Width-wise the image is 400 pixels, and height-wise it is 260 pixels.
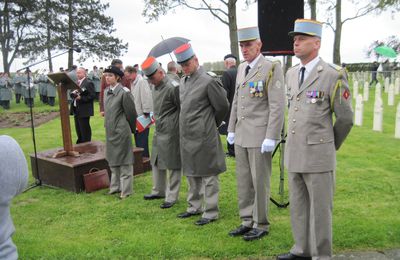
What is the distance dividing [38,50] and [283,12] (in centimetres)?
3341

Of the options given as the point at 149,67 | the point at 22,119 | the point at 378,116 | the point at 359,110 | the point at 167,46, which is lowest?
the point at 22,119

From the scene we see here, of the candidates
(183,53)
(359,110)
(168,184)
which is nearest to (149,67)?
(183,53)

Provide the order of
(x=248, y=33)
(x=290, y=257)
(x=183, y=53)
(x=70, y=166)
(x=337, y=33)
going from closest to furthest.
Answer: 1. (x=290, y=257)
2. (x=248, y=33)
3. (x=183, y=53)
4. (x=70, y=166)
5. (x=337, y=33)

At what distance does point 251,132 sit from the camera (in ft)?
15.0

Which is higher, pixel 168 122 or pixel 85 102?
pixel 85 102

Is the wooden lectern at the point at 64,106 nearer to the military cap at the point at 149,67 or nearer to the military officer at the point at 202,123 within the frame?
the military cap at the point at 149,67

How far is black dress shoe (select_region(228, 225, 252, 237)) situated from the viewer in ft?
15.8

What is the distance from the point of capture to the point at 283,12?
546 cm

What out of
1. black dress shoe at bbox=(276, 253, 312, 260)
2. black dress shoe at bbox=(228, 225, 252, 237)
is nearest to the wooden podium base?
black dress shoe at bbox=(228, 225, 252, 237)

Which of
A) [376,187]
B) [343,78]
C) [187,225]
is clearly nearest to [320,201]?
[343,78]

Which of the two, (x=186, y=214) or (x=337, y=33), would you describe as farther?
(x=337, y=33)

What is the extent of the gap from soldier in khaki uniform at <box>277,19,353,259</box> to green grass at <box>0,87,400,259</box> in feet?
2.66

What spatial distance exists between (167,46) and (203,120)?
3.41m

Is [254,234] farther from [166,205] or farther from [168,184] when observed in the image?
[168,184]
